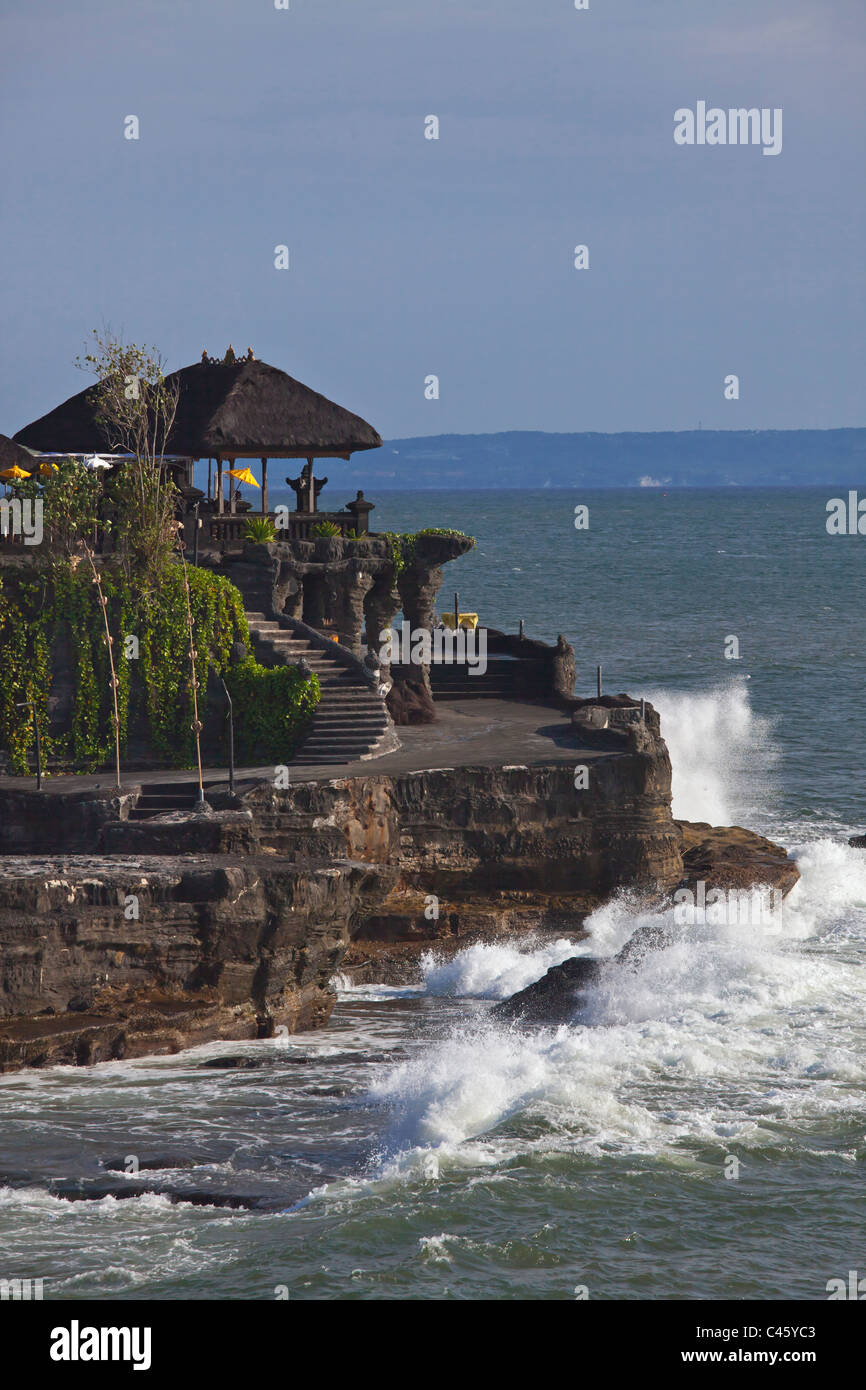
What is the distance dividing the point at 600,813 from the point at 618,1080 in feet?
31.5

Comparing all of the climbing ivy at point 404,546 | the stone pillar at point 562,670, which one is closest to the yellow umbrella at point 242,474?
the climbing ivy at point 404,546

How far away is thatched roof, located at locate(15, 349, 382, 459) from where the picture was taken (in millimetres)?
39062

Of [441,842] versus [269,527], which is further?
[269,527]

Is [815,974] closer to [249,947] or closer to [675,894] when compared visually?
[675,894]

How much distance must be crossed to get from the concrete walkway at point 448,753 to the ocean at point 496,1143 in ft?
11.7

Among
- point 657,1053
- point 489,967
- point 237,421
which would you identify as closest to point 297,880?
point 489,967

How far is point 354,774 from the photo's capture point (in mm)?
32688

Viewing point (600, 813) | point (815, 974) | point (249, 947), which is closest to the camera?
point (249, 947)

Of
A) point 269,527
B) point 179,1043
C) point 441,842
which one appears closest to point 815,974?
point 441,842

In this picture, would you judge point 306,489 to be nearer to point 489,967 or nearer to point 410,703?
point 410,703

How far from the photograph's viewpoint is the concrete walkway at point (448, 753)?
3306 centimetres

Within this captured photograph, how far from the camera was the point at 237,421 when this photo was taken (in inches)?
1545

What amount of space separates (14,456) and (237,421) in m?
5.01

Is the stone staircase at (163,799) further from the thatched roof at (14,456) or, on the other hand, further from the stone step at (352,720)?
the thatched roof at (14,456)
